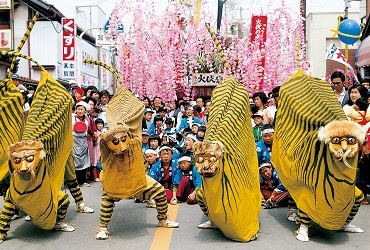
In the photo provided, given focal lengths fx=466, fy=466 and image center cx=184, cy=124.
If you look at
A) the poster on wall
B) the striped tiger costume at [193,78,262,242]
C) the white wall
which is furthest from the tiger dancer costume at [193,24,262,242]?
the white wall

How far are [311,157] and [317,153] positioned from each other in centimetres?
10

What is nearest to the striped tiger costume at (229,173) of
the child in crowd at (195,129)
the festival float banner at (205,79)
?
the child in crowd at (195,129)

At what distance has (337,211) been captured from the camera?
4.78 m

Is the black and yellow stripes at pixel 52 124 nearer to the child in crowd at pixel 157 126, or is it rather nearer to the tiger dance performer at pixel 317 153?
the tiger dance performer at pixel 317 153

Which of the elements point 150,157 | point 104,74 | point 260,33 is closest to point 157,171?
point 150,157

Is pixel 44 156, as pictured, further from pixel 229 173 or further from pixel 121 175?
pixel 229 173

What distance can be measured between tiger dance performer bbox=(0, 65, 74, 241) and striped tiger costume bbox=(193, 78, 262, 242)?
163 centimetres

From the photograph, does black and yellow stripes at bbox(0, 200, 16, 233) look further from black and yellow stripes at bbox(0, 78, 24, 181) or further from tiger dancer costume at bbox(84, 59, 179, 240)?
tiger dancer costume at bbox(84, 59, 179, 240)

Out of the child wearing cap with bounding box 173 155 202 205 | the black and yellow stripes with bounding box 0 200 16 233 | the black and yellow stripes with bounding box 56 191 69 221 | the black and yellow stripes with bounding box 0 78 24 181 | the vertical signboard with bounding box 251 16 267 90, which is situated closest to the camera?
the black and yellow stripes with bounding box 0 200 16 233

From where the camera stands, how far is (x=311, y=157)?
4.95 m

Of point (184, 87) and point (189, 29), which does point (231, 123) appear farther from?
point (189, 29)

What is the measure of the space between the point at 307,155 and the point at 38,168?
2.84m

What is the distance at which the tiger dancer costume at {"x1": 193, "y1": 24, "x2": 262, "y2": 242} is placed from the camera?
4.68 meters

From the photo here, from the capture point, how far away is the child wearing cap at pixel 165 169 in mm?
Answer: 7551
